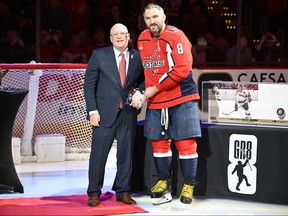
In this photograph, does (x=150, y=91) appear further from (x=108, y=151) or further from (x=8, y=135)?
(x=8, y=135)

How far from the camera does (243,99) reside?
7.11 meters

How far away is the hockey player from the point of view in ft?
21.6

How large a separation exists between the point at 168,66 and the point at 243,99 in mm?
883

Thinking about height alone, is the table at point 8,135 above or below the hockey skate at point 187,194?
above

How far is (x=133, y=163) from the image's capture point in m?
7.32

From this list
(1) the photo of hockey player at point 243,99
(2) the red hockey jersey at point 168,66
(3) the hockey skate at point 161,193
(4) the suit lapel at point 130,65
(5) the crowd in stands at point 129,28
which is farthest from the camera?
(5) the crowd in stands at point 129,28

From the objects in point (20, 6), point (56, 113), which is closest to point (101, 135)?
point (56, 113)

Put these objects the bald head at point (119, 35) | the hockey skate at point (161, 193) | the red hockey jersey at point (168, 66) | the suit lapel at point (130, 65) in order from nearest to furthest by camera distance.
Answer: the red hockey jersey at point (168, 66) < the bald head at point (119, 35) < the suit lapel at point (130, 65) < the hockey skate at point (161, 193)

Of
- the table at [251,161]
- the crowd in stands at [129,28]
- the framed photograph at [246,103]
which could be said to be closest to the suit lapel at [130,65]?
the framed photograph at [246,103]

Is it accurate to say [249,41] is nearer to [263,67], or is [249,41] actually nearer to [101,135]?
[263,67]

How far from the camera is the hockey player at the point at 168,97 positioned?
6.57m

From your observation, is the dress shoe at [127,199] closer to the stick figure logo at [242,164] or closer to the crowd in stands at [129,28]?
the stick figure logo at [242,164]

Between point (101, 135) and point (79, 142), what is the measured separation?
3.01m

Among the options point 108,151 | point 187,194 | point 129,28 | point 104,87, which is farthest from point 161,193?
point 129,28
